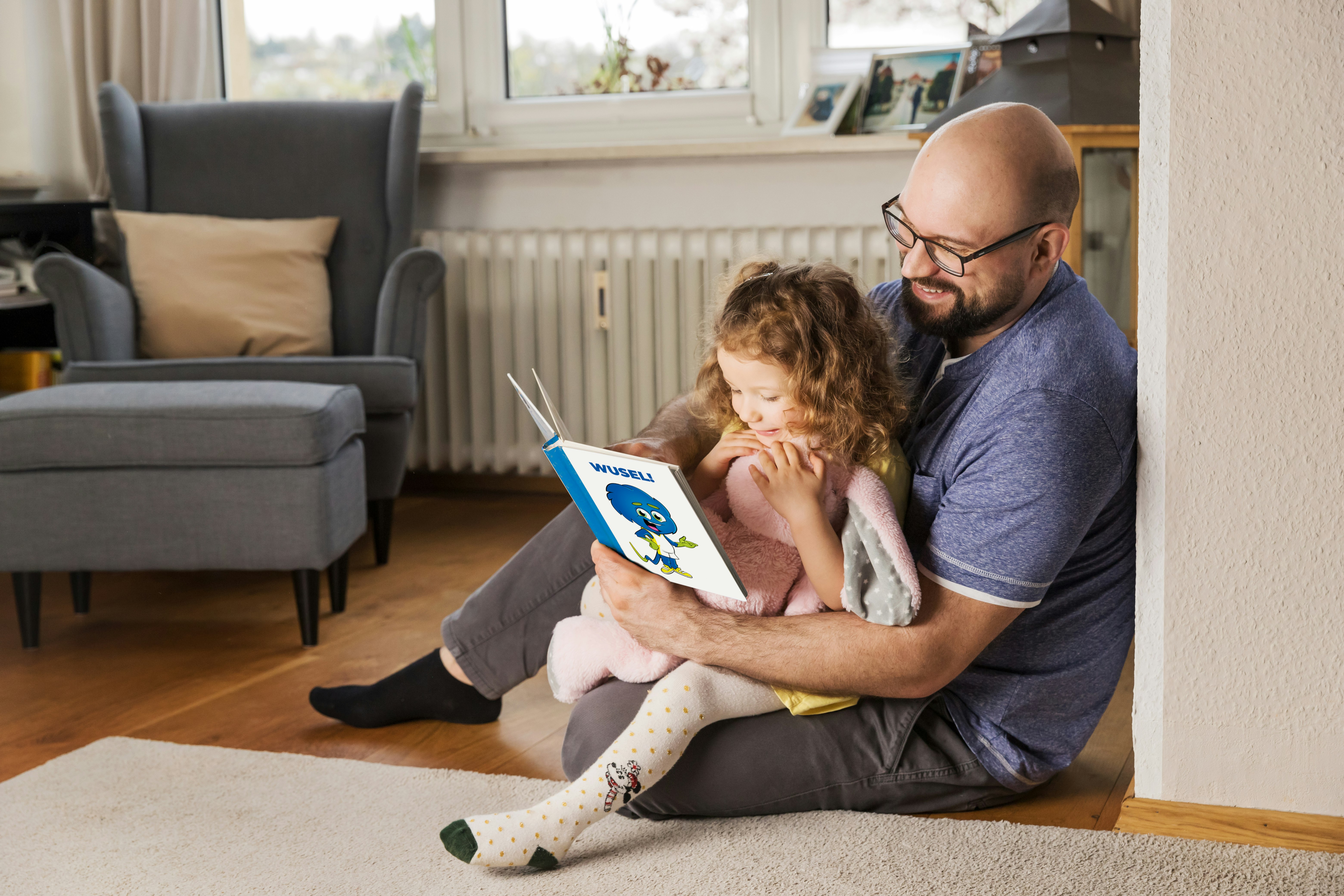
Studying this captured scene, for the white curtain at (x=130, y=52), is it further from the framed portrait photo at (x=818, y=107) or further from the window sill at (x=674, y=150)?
the framed portrait photo at (x=818, y=107)

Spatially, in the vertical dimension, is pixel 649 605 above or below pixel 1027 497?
below

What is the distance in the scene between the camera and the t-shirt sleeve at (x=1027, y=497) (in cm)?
119

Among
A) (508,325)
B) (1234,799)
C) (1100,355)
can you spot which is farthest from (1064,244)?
(508,325)

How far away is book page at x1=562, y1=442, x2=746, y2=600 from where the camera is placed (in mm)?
1143

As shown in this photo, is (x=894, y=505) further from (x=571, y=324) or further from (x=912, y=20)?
(x=912, y=20)

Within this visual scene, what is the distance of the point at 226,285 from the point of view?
285 cm

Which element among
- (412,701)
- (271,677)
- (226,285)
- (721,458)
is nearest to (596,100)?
(226,285)

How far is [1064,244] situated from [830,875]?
71 centimetres

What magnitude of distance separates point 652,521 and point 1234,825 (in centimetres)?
71

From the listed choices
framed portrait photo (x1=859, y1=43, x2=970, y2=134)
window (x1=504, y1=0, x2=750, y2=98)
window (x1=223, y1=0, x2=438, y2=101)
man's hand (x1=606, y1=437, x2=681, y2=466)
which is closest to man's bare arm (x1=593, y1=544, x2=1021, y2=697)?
man's hand (x1=606, y1=437, x2=681, y2=466)

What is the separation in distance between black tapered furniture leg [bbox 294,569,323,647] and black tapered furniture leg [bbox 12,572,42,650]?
0.46 m

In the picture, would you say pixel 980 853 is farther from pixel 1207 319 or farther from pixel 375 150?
pixel 375 150

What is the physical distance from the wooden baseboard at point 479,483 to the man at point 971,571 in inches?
75.2

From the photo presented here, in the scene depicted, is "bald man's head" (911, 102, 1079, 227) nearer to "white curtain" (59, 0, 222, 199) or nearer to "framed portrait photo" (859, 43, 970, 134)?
"framed portrait photo" (859, 43, 970, 134)
